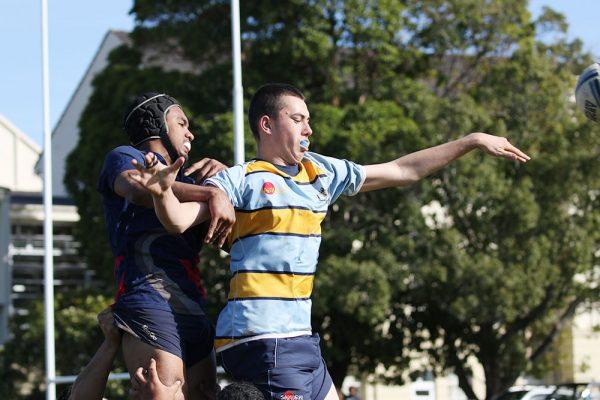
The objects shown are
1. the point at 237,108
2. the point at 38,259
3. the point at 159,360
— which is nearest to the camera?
the point at 159,360

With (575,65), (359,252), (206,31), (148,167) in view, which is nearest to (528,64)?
(575,65)

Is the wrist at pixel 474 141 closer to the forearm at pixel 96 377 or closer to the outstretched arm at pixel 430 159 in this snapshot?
the outstretched arm at pixel 430 159

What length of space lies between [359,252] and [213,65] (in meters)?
5.60

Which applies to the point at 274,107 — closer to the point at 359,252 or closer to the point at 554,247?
the point at 359,252

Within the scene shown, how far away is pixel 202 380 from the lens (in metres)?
4.54

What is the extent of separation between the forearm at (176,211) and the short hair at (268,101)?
0.58 meters

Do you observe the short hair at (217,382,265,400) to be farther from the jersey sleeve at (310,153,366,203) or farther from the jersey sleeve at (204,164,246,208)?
the jersey sleeve at (310,153,366,203)

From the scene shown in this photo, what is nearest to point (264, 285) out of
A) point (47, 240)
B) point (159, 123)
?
point (159, 123)

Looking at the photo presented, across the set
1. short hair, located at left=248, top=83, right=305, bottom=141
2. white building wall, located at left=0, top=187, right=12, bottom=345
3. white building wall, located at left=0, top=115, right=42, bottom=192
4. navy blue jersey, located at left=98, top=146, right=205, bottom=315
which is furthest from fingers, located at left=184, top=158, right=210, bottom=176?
white building wall, located at left=0, top=115, right=42, bottom=192

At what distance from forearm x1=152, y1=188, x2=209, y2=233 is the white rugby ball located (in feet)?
10.8

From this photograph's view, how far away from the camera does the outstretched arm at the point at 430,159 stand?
4758 mm

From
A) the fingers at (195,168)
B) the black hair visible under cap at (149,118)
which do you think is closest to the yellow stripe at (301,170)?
the fingers at (195,168)

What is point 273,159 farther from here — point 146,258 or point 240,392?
point 240,392

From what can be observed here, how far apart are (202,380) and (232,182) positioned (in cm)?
90
